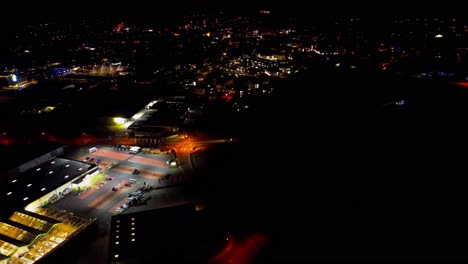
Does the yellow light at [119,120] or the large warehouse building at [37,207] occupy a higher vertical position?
the yellow light at [119,120]

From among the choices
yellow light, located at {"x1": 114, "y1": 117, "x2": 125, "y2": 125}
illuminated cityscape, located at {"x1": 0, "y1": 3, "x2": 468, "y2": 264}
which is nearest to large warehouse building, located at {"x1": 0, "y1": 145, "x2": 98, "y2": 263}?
illuminated cityscape, located at {"x1": 0, "y1": 3, "x2": 468, "y2": 264}

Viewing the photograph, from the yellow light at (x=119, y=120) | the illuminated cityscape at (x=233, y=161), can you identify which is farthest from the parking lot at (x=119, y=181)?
the yellow light at (x=119, y=120)

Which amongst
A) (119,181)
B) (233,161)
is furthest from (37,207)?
(233,161)

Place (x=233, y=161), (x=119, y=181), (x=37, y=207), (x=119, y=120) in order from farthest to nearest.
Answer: (x=119, y=120) < (x=233, y=161) < (x=119, y=181) < (x=37, y=207)

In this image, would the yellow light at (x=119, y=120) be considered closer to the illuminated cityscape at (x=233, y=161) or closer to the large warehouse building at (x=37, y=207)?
the illuminated cityscape at (x=233, y=161)

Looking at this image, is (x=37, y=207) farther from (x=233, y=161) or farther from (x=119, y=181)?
(x=233, y=161)

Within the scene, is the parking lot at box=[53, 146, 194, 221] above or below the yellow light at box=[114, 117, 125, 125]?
below

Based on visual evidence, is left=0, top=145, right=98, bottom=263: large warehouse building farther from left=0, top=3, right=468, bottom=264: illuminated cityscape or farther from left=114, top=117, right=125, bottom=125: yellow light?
left=114, top=117, right=125, bottom=125: yellow light

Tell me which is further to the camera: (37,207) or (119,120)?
(119,120)
